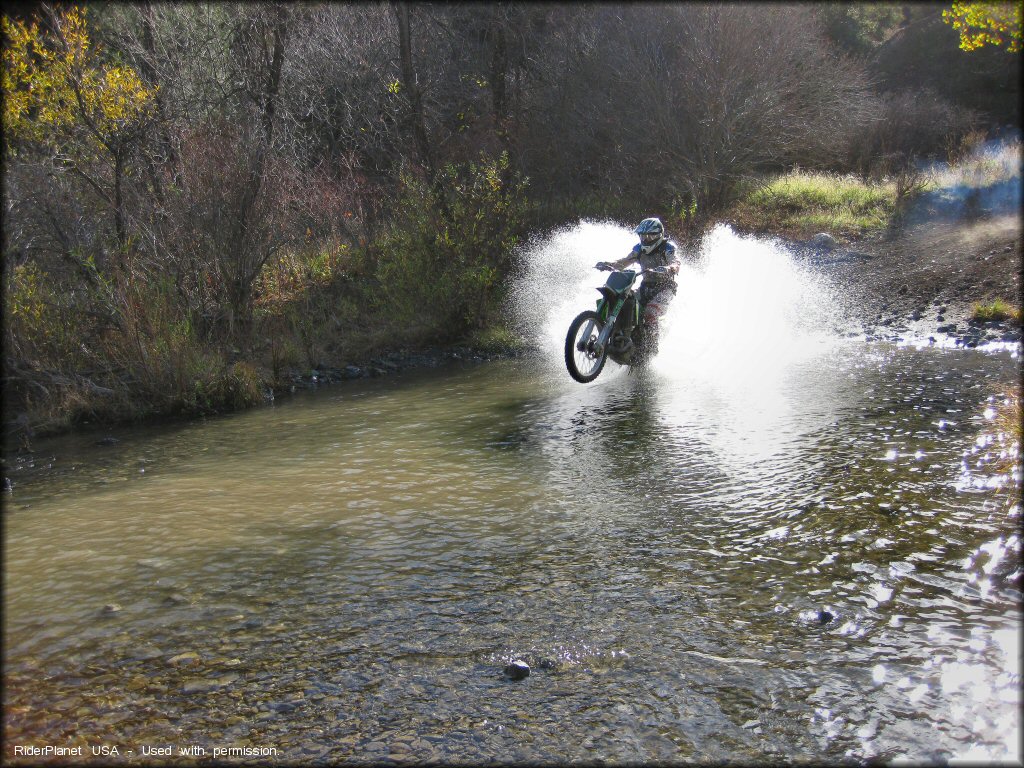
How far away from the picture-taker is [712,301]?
55.2 feet

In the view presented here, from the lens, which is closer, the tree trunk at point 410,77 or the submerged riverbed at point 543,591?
the submerged riverbed at point 543,591

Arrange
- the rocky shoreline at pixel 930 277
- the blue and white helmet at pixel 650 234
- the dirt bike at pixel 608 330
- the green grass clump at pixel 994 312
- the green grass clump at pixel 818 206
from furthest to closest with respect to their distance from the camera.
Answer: the green grass clump at pixel 818 206, the rocky shoreline at pixel 930 277, the green grass clump at pixel 994 312, the blue and white helmet at pixel 650 234, the dirt bike at pixel 608 330

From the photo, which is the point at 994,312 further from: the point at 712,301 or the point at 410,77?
the point at 410,77

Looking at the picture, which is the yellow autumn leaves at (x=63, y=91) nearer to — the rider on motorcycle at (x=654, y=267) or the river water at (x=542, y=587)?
the river water at (x=542, y=587)

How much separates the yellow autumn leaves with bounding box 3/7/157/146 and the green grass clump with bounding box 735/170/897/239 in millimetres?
14917

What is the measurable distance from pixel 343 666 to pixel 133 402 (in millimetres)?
8742

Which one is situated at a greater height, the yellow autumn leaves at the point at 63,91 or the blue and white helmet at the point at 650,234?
the yellow autumn leaves at the point at 63,91

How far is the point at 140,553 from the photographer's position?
253 inches

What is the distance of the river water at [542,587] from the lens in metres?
3.89

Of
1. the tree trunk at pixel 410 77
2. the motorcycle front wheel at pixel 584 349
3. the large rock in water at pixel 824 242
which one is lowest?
the motorcycle front wheel at pixel 584 349

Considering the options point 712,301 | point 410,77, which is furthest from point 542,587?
point 410,77

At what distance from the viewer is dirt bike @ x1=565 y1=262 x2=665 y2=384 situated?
1144 centimetres

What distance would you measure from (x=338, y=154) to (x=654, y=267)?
45.9 ft

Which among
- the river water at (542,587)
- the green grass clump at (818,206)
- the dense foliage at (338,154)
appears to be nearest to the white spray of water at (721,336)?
the river water at (542,587)
